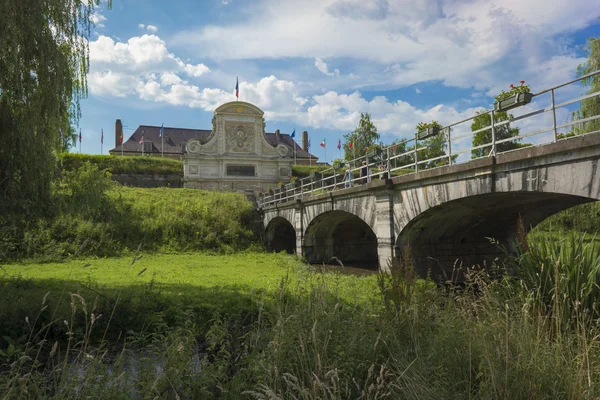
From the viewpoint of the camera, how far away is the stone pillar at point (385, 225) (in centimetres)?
1274

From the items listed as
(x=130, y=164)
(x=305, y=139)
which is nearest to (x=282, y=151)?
(x=130, y=164)

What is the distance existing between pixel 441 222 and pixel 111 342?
31.4 feet

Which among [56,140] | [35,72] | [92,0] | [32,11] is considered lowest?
[56,140]

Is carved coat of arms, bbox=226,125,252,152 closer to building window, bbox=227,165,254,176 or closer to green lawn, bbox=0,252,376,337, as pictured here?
building window, bbox=227,165,254,176

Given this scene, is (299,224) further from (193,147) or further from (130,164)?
(130,164)

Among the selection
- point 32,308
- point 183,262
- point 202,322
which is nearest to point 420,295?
point 202,322

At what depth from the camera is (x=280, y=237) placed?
27.0 metres

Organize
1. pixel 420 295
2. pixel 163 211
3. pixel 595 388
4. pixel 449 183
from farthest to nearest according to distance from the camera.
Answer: pixel 163 211 → pixel 449 183 → pixel 420 295 → pixel 595 388

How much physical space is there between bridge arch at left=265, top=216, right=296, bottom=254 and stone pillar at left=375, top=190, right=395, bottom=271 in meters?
13.2

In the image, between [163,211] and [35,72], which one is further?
Answer: [163,211]

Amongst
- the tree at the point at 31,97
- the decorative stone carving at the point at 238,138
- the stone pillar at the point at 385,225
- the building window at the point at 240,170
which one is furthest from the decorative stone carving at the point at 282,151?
the tree at the point at 31,97

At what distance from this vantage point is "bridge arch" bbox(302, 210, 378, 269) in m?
20.1

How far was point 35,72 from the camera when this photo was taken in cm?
889

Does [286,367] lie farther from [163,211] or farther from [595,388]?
[163,211]
